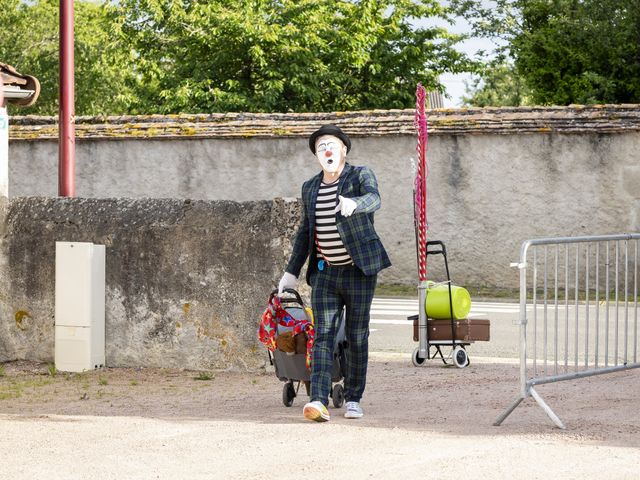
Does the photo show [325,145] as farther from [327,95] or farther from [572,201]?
[327,95]

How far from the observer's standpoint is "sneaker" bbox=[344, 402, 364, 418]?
7633mm

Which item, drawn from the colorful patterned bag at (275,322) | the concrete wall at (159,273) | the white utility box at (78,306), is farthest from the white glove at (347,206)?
the white utility box at (78,306)

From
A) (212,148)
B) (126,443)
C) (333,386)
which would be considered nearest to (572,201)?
(212,148)

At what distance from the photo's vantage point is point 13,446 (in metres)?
6.73

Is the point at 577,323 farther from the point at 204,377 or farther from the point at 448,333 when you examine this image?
the point at 204,377

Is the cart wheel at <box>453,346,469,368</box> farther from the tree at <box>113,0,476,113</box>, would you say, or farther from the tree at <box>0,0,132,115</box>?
the tree at <box>0,0,132,115</box>

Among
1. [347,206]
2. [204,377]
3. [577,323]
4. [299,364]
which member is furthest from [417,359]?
[347,206]

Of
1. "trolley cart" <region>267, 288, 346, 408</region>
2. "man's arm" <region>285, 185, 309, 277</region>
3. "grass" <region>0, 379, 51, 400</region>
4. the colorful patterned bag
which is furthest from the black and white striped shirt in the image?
"grass" <region>0, 379, 51, 400</region>

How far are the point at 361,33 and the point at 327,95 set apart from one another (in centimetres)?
173

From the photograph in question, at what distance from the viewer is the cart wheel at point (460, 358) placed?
10570 mm

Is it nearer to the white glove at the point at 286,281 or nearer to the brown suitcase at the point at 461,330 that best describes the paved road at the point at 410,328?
the brown suitcase at the point at 461,330

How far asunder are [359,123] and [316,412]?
15.0m

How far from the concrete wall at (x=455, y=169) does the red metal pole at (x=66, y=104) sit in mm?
10316

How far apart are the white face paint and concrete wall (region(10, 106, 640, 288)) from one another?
43.9 feet
